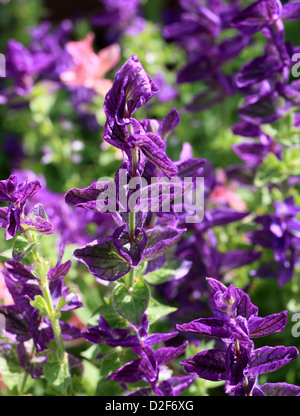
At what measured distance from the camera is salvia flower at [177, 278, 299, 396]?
584 millimetres

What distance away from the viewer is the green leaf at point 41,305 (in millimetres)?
670

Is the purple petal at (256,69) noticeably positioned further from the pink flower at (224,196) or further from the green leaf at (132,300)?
the green leaf at (132,300)

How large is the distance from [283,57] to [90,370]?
55cm

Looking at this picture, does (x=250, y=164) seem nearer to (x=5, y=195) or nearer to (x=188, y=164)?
(x=188, y=164)

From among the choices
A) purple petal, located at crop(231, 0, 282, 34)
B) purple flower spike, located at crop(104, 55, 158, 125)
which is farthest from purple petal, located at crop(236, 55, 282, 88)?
purple flower spike, located at crop(104, 55, 158, 125)

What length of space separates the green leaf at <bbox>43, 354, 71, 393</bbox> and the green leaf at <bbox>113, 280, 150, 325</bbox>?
0.37ft

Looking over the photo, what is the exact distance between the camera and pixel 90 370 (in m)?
0.89

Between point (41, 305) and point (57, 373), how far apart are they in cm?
10

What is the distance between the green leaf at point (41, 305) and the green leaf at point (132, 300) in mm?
80

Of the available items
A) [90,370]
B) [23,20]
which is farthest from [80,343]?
[23,20]

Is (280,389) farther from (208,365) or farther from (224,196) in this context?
(224,196)

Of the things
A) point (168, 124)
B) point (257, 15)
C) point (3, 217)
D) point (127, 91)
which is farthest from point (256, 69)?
point (3, 217)

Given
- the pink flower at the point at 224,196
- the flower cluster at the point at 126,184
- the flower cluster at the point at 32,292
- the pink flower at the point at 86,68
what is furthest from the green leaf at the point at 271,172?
the pink flower at the point at 86,68

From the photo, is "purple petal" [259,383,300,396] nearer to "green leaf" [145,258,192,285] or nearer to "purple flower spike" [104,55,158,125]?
"green leaf" [145,258,192,285]
